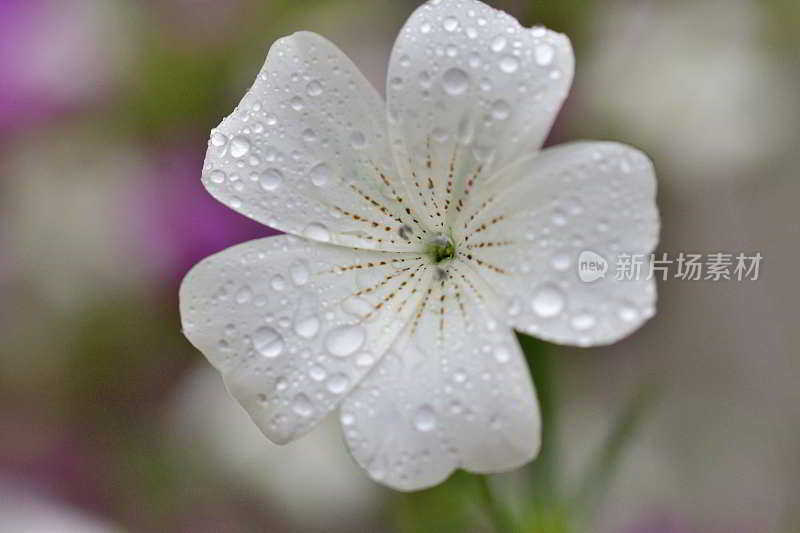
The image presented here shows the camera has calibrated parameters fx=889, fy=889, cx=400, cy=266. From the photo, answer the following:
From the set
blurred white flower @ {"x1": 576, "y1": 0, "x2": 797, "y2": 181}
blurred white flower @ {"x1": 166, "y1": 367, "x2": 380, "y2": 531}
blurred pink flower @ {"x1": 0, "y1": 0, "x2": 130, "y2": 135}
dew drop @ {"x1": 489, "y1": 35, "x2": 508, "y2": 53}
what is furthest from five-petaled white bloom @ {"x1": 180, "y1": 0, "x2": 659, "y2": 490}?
blurred pink flower @ {"x1": 0, "y1": 0, "x2": 130, "y2": 135}

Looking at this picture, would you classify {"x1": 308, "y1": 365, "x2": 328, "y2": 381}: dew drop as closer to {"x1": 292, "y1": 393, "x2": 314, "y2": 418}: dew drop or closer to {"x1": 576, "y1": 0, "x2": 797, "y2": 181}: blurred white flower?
{"x1": 292, "y1": 393, "x2": 314, "y2": 418}: dew drop

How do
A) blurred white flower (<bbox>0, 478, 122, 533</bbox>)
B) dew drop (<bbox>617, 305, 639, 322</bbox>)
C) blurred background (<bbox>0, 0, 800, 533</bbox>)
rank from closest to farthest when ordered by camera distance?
dew drop (<bbox>617, 305, 639, 322</bbox>)
blurred white flower (<bbox>0, 478, 122, 533</bbox>)
blurred background (<bbox>0, 0, 800, 533</bbox>)

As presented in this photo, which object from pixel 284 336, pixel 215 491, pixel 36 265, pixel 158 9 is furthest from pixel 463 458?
pixel 158 9

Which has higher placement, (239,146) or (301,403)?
(239,146)

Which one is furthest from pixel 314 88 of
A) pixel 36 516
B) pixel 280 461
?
pixel 36 516

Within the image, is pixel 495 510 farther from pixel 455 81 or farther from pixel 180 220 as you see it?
pixel 180 220
